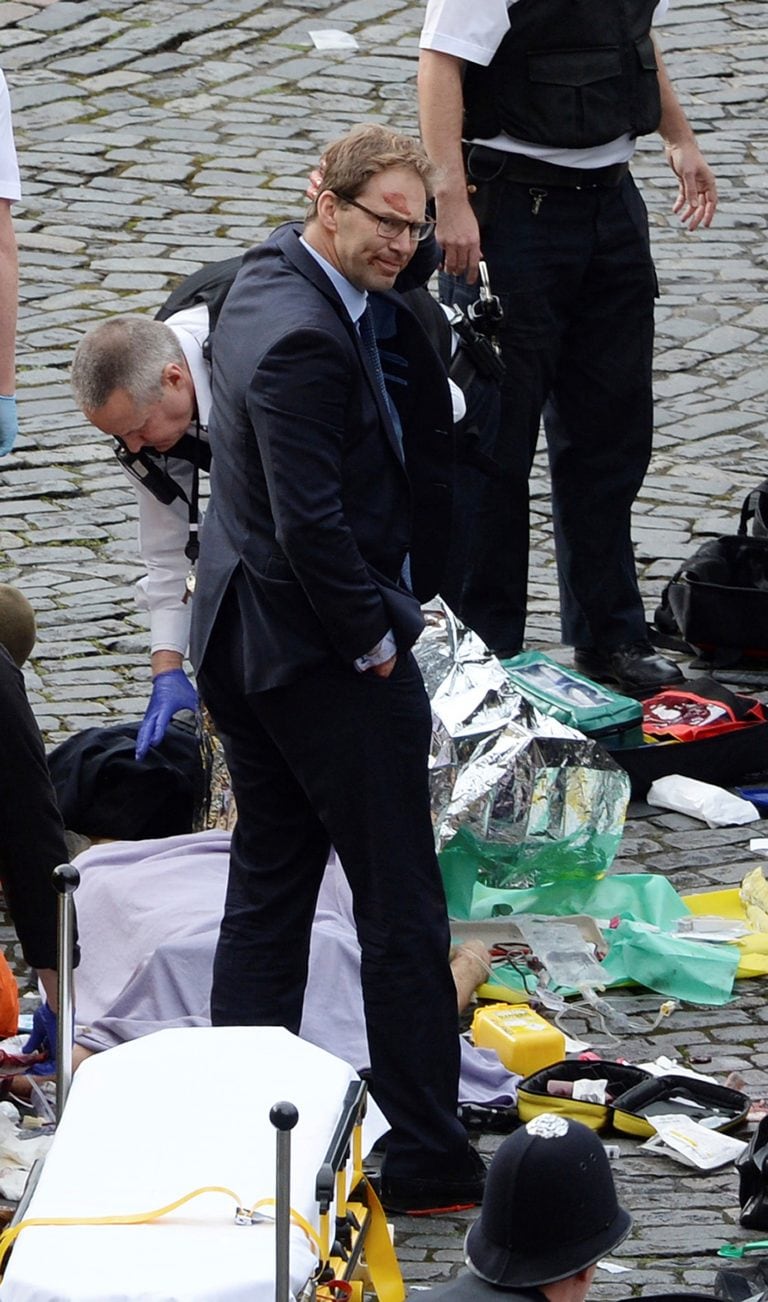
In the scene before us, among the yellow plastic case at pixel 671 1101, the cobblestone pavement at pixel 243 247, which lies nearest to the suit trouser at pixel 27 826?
the cobblestone pavement at pixel 243 247

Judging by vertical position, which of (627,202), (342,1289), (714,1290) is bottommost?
A: (714,1290)

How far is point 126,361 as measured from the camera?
5098mm

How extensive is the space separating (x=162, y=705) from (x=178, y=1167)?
8.03ft

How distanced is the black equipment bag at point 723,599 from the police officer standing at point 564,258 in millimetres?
179

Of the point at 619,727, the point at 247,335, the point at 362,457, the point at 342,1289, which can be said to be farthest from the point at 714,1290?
the point at 619,727

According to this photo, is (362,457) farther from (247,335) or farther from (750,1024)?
(750,1024)

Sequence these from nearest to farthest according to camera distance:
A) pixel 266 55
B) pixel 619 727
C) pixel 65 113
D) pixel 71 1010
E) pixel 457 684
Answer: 1. pixel 71 1010
2. pixel 457 684
3. pixel 619 727
4. pixel 65 113
5. pixel 266 55

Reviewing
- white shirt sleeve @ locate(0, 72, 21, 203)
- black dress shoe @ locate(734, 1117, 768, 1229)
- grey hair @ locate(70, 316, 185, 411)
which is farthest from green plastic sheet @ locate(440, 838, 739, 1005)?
white shirt sleeve @ locate(0, 72, 21, 203)

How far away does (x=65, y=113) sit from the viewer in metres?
11.5

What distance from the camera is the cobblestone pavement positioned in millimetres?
5043

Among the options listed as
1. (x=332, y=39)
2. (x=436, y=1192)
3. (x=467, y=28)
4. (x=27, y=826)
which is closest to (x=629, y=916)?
(x=436, y=1192)

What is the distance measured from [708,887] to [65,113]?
7.03 metres

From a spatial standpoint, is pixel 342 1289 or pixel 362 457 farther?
pixel 362 457

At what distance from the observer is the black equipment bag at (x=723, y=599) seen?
6836mm
